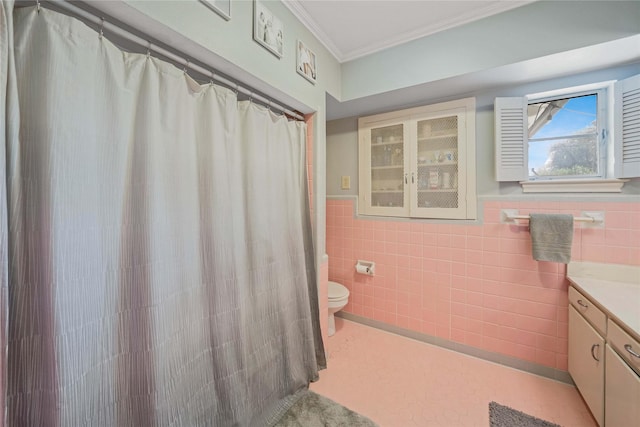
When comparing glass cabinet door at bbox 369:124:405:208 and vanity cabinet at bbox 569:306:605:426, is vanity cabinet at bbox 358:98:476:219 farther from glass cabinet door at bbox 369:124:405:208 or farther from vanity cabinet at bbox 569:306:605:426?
vanity cabinet at bbox 569:306:605:426

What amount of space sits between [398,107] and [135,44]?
1.92 meters

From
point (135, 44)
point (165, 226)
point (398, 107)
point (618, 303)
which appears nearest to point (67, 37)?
point (135, 44)

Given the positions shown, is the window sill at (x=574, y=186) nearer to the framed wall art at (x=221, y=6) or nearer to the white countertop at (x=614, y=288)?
the white countertop at (x=614, y=288)

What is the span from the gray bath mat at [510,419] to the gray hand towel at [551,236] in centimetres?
92

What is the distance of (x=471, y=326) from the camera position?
194cm

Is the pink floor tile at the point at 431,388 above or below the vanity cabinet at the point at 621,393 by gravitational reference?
below

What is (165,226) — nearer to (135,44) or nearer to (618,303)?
(135,44)

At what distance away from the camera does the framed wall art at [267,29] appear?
124 centimetres

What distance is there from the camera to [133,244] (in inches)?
36.1

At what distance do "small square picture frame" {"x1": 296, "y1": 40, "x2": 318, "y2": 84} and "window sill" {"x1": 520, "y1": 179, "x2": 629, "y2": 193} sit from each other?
1.69 meters

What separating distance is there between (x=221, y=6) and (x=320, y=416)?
2.16m

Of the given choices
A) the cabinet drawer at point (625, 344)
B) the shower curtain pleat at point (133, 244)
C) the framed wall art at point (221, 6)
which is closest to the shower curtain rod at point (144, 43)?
the shower curtain pleat at point (133, 244)

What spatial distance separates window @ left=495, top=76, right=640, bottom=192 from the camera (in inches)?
57.0

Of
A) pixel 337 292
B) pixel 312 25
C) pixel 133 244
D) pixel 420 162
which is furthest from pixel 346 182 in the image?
pixel 133 244
